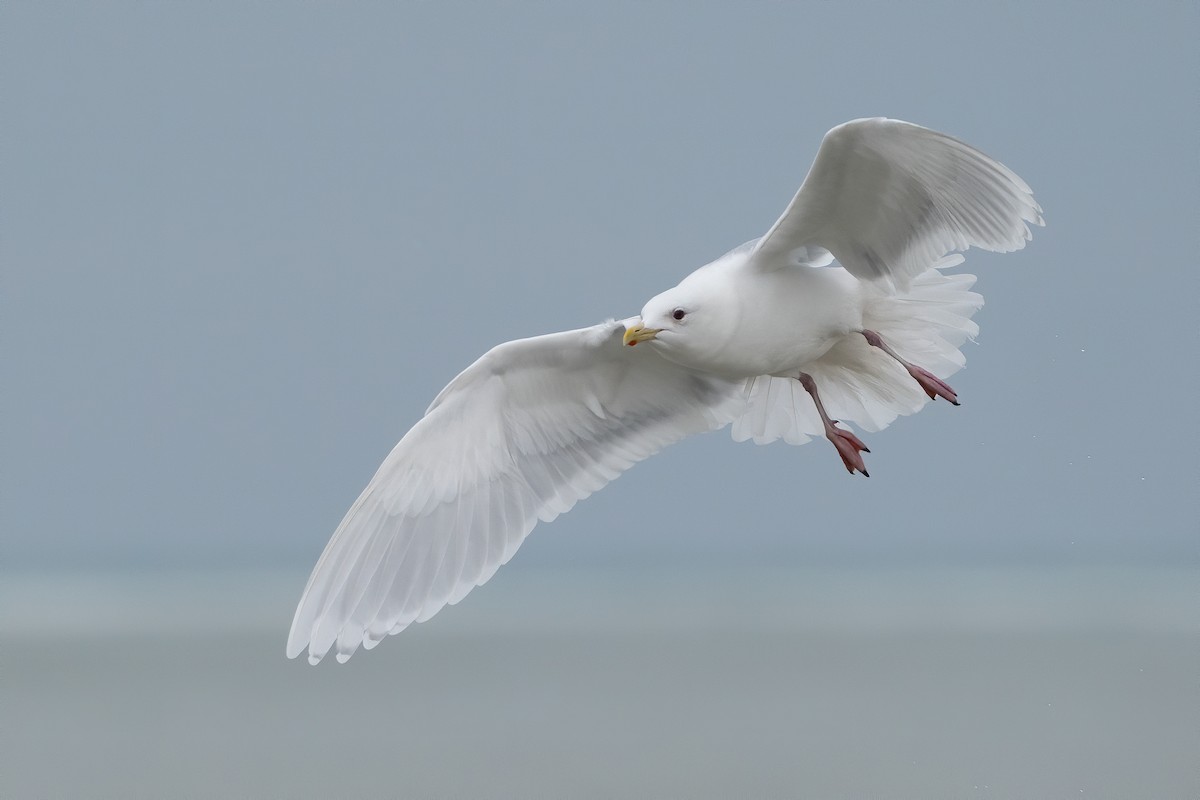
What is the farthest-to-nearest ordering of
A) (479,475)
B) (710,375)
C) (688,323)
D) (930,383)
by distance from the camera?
(710,375)
(479,475)
(930,383)
(688,323)

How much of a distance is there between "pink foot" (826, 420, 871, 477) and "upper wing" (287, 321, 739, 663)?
17.1 inches

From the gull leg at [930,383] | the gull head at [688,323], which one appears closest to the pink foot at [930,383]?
the gull leg at [930,383]

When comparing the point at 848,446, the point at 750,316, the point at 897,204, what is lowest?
the point at 848,446

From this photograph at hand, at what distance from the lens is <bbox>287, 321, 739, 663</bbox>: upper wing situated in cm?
462

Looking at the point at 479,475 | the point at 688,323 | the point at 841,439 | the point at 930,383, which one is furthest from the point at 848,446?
the point at 479,475

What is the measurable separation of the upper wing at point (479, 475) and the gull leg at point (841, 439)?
1.10 ft

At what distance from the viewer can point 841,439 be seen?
4.63 metres

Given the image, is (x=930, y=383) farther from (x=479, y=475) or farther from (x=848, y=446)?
(x=479, y=475)

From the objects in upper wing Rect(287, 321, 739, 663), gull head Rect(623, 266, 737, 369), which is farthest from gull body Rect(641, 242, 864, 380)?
upper wing Rect(287, 321, 739, 663)

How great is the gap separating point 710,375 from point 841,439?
1.56ft

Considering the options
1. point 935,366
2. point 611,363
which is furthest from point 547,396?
point 935,366

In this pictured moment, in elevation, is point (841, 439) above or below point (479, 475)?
below

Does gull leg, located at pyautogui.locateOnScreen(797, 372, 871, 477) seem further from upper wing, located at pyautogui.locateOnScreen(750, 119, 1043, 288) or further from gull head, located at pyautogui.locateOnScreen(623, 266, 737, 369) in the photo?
gull head, located at pyautogui.locateOnScreen(623, 266, 737, 369)

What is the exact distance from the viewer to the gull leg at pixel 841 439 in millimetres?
4521
